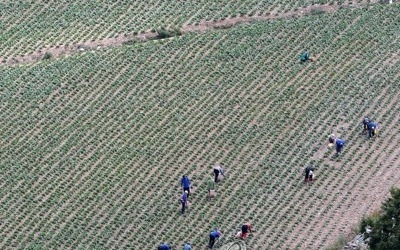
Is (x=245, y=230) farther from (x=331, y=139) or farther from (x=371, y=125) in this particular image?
(x=371, y=125)

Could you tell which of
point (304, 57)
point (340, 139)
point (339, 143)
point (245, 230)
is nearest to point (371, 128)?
point (340, 139)

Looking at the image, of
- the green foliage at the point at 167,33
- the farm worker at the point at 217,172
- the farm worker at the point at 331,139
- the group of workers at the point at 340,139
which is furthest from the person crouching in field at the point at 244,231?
the green foliage at the point at 167,33

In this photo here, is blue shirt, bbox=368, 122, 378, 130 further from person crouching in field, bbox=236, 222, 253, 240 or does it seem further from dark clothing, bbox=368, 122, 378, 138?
person crouching in field, bbox=236, 222, 253, 240

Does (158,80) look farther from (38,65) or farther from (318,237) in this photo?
(318,237)

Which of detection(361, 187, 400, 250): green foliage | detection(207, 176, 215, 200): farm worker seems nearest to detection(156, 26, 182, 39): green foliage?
detection(207, 176, 215, 200): farm worker

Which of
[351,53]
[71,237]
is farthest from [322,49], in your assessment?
[71,237]

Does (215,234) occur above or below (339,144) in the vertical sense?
below
